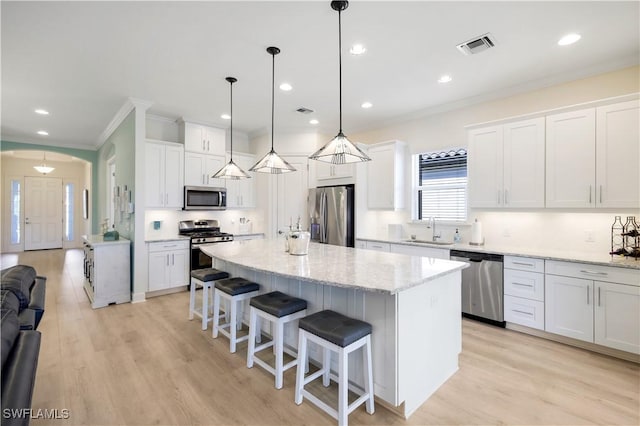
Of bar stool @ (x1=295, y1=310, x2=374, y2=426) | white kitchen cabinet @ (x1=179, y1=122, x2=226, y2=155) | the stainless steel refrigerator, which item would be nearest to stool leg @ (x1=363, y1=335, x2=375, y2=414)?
bar stool @ (x1=295, y1=310, x2=374, y2=426)

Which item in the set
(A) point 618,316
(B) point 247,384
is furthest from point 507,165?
(B) point 247,384

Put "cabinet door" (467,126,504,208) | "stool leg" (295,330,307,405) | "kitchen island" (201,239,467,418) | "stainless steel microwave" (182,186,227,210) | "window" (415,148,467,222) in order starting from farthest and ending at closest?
"stainless steel microwave" (182,186,227,210) → "window" (415,148,467,222) → "cabinet door" (467,126,504,208) → "stool leg" (295,330,307,405) → "kitchen island" (201,239,467,418)

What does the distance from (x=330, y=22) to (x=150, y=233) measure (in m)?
4.34

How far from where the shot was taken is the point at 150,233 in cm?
507

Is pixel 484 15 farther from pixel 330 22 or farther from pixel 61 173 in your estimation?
pixel 61 173

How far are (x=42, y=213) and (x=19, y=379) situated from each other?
10.8 metres

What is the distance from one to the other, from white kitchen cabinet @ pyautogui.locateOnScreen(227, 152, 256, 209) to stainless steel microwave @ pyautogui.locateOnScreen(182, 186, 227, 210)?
193 mm

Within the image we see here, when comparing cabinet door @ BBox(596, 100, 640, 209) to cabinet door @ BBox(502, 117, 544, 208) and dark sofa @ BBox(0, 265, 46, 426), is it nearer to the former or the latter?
cabinet door @ BBox(502, 117, 544, 208)

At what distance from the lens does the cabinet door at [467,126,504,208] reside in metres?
3.71

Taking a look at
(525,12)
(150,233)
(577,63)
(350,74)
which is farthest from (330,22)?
(150,233)

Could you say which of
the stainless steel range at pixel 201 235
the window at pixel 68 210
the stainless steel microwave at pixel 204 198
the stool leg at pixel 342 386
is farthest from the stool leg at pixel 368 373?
the window at pixel 68 210

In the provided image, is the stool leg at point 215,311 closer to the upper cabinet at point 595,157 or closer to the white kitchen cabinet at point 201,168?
the white kitchen cabinet at point 201,168

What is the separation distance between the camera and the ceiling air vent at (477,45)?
8.88 ft

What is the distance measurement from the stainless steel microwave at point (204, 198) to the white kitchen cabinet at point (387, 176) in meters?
2.67
